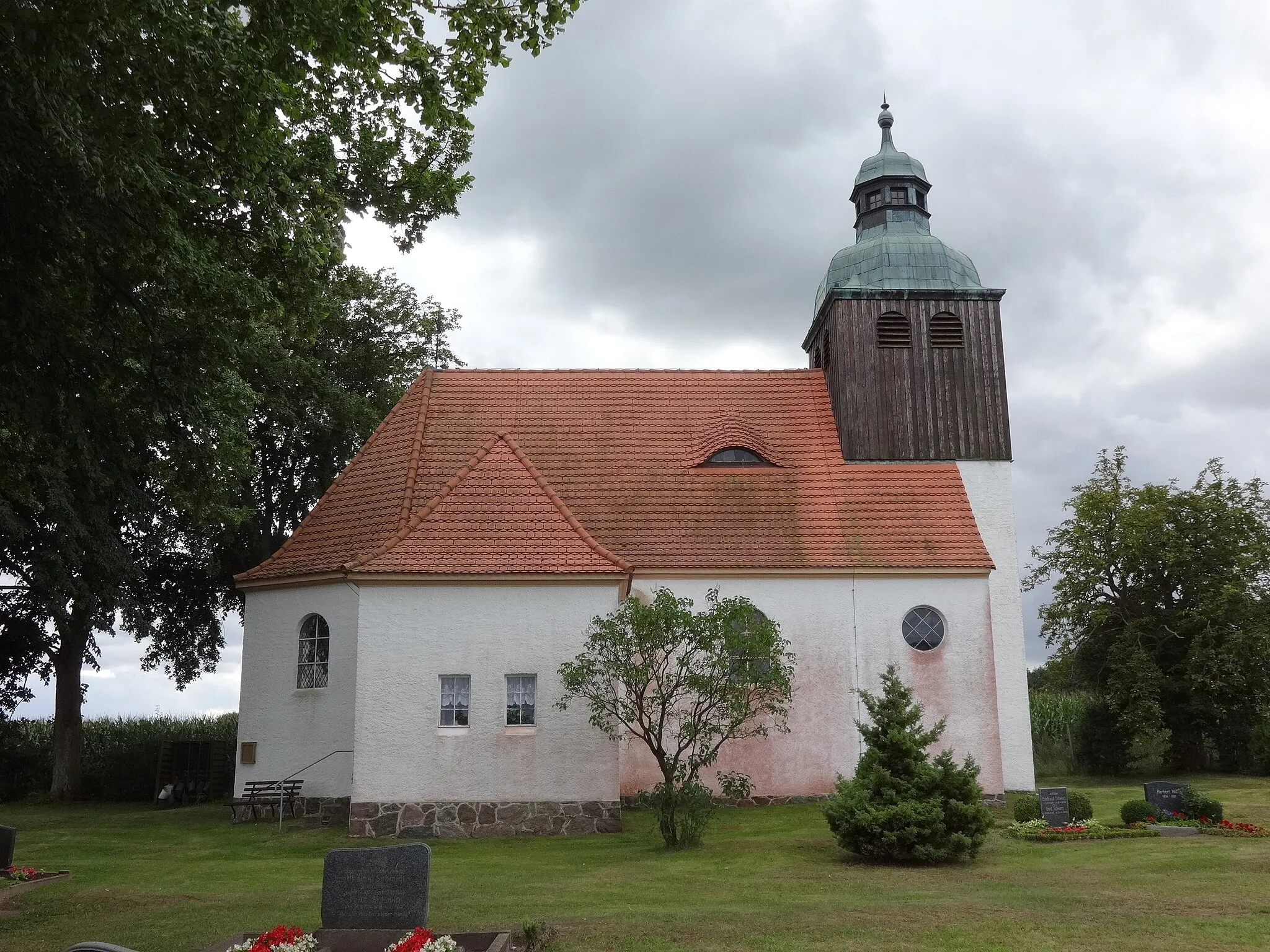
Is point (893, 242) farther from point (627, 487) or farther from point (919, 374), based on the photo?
point (627, 487)

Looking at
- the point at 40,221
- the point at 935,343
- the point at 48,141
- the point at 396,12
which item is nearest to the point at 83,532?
the point at 40,221

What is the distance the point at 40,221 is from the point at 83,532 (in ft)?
31.9

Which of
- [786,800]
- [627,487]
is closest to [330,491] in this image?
[627,487]

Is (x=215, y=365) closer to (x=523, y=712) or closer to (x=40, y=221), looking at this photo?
(x=40, y=221)

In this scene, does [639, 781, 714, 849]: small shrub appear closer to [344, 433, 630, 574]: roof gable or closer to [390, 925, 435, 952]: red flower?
[344, 433, 630, 574]: roof gable

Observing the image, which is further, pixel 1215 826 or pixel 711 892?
pixel 1215 826

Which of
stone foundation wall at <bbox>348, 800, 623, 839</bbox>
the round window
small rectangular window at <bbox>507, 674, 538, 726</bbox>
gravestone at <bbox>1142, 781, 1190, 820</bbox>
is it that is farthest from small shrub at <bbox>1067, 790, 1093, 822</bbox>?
small rectangular window at <bbox>507, 674, 538, 726</bbox>

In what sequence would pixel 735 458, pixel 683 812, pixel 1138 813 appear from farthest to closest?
1. pixel 735 458
2. pixel 1138 813
3. pixel 683 812

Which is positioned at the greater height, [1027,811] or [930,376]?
[930,376]

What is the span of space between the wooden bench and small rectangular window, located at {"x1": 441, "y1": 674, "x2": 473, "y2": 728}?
3.74 meters

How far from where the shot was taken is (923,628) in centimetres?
2052

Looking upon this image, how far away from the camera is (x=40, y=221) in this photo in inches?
414

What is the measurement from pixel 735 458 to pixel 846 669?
4.87 m

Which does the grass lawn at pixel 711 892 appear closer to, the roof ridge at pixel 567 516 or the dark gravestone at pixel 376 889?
the dark gravestone at pixel 376 889
